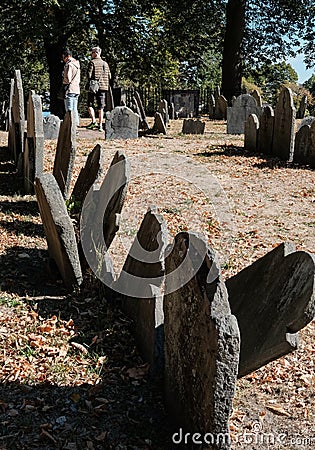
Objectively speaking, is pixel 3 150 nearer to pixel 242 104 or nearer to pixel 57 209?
pixel 242 104

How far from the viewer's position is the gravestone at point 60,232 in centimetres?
432

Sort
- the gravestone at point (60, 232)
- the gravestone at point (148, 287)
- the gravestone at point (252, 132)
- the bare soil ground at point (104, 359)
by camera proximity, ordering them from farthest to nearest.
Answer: the gravestone at point (252, 132) → the gravestone at point (60, 232) → the gravestone at point (148, 287) → the bare soil ground at point (104, 359)

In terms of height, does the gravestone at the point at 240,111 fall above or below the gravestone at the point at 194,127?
above

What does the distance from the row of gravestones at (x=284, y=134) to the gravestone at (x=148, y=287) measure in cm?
702

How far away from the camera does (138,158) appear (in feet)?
33.5

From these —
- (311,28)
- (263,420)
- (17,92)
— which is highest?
(311,28)

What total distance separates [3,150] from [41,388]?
8.95m

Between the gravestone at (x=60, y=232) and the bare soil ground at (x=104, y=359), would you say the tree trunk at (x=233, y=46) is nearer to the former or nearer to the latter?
the bare soil ground at (x=104, y=359)

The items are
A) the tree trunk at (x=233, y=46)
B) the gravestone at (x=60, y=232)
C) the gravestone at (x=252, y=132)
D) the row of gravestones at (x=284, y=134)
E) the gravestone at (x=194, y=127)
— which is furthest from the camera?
the tree trunk at (x=233, y=46)

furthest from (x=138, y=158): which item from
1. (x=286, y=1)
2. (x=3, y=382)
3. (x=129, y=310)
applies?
(x=286, y=1)

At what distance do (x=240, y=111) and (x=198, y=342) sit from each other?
1249 centimetres

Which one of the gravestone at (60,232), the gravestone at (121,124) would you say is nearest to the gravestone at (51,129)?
the gravestone at (121,124)

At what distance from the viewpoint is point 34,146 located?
6.82 m

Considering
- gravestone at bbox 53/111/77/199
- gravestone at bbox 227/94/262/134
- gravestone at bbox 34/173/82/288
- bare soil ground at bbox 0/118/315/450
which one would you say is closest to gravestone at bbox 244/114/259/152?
gravestone at bbox 227/94/262/134
